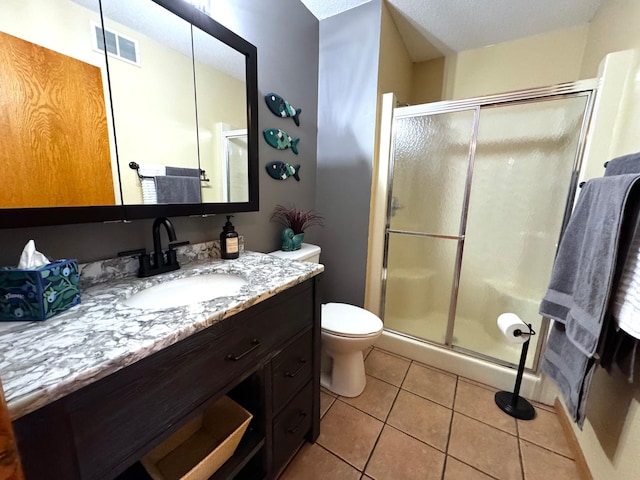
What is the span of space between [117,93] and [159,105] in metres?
0.14

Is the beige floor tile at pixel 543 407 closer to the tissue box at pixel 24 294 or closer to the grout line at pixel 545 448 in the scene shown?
the grout line at pixel 545 448

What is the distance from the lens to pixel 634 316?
77 centimetres

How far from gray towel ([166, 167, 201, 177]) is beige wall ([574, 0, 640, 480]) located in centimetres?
176

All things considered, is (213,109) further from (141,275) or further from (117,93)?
(141,275)

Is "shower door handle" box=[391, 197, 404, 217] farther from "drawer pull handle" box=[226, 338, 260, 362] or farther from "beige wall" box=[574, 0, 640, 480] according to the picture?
"drawer pull handle" box=[226, 338, 260, 362]

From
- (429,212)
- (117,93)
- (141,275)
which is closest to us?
(117,93)

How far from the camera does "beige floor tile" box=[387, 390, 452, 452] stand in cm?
130

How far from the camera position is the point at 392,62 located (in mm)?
1875

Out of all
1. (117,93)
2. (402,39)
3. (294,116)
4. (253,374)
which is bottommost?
(253,374)

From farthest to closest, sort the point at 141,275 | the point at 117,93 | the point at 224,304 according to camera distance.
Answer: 1. the point at 141,275
2. the point at 117,93
3. the point at 224,304

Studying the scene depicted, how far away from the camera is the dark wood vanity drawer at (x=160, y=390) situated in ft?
1.62

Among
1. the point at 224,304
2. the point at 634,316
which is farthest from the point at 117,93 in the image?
the point at 634,316

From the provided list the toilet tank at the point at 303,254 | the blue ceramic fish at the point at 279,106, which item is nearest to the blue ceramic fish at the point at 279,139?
the blue ceramic fish at the point at 279,106

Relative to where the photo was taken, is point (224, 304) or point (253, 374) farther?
point (253, 374)
